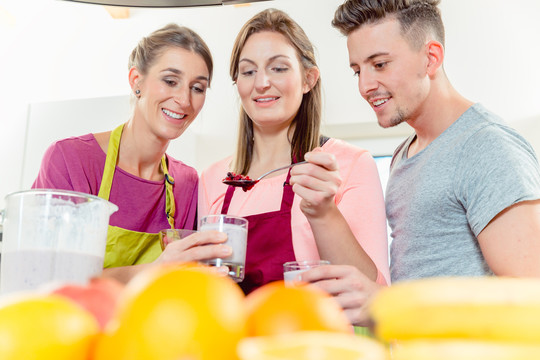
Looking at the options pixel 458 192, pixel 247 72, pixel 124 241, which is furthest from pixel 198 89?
pixel 458 192

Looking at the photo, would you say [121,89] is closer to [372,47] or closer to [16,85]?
[16,85]

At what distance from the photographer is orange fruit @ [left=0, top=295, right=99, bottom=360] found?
1.05 feet

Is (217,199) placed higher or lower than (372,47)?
lower

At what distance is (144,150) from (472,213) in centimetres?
115

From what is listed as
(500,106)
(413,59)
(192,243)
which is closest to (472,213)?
(413,59)

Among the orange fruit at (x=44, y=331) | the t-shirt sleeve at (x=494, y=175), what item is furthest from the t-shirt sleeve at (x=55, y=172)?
the orange fruit at (x=44, y=331)

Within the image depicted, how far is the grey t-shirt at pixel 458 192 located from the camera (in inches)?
48.1

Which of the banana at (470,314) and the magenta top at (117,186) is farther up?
the magenta top at (117,186)

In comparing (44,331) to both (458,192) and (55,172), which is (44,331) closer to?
(458,192)

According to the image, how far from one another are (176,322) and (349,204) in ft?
4.07

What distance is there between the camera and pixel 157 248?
1.73m

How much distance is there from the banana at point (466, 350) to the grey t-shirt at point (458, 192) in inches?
37.2

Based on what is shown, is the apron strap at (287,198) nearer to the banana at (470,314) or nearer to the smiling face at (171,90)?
the smiling face at (171,90)

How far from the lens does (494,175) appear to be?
124 centimetres
